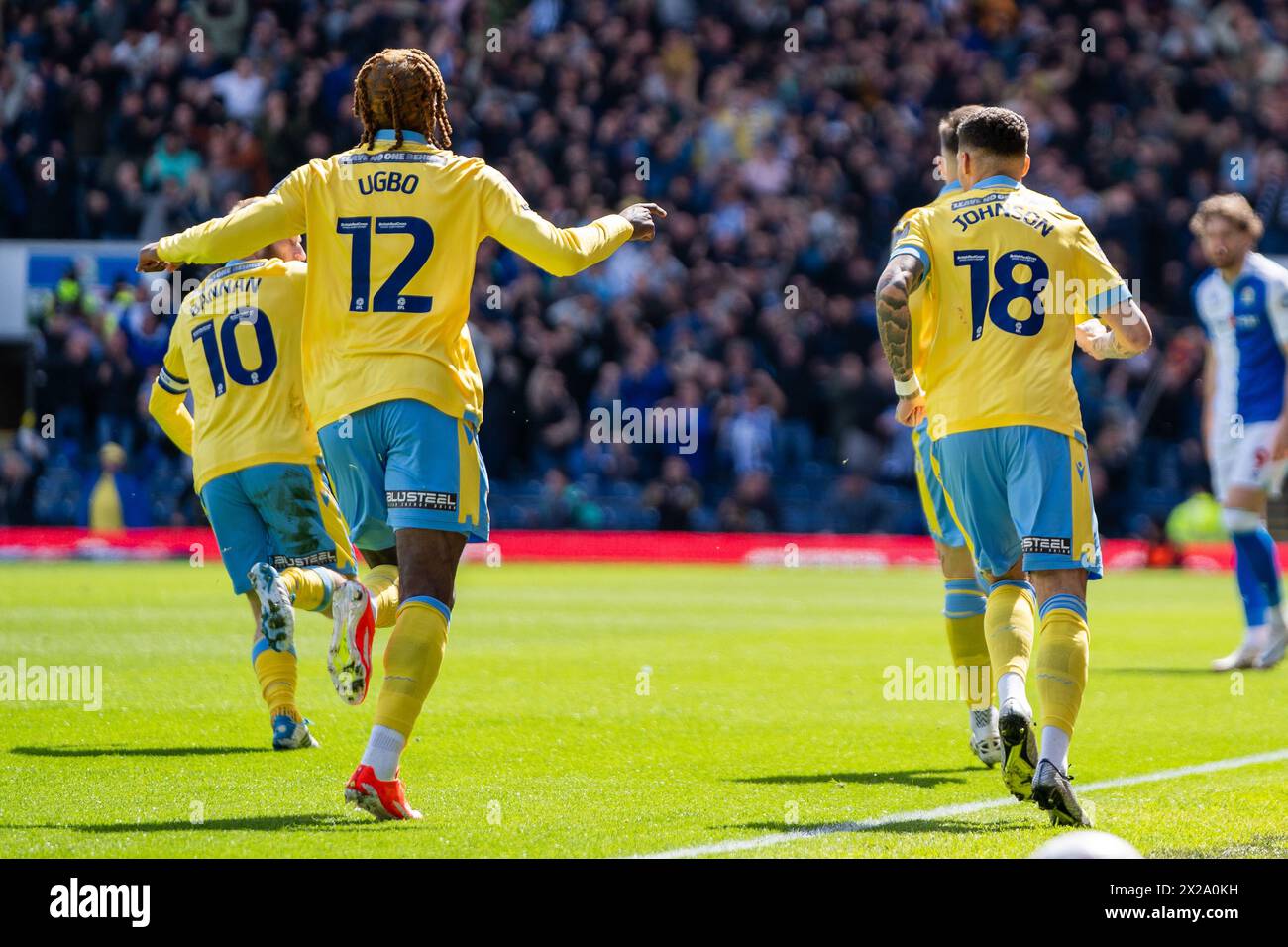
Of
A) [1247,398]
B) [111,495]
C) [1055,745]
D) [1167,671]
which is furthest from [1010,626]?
[111,495]

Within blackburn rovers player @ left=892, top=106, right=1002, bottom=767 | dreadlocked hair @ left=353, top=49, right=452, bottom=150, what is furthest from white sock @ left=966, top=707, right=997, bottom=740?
dreadlocked hair @ left=353, top=49, right=452, bottom=150

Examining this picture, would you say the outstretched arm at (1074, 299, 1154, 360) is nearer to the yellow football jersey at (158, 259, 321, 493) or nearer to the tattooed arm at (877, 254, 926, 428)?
the tattooed arm at (877, 254, 926, 428)

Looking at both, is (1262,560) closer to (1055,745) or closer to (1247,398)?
(1247,398)

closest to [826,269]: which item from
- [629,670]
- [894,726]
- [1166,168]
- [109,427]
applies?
[1166,168]

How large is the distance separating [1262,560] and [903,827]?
22.4 feet

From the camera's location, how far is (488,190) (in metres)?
6.24

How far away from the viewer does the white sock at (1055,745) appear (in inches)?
240

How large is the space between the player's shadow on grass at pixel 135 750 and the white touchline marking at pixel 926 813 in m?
2.87

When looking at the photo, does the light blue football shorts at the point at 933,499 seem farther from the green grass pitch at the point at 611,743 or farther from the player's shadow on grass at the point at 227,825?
the player's shadow on grass at the point at 227,825

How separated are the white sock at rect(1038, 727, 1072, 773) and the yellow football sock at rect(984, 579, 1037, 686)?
0.32 m

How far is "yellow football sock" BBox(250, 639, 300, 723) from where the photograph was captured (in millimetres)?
A: 7934

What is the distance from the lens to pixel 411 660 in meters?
6.02
